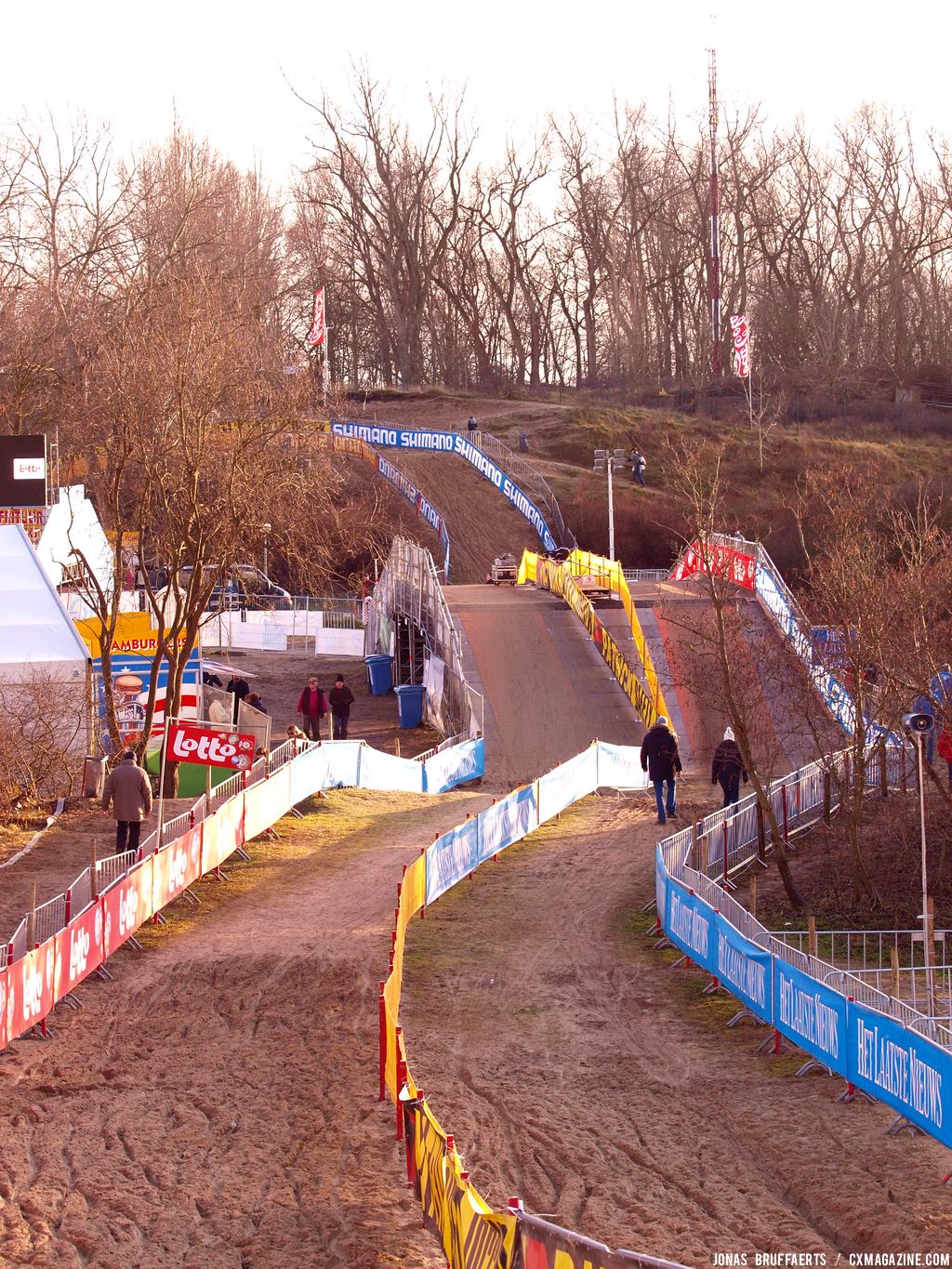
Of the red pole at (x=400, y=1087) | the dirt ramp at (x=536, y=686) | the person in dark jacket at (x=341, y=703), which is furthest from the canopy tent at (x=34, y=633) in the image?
the red pole at (x=400, y=1087)

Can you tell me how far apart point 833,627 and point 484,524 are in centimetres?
3712

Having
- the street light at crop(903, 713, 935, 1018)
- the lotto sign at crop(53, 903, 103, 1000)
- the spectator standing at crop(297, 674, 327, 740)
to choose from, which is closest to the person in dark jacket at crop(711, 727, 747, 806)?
the street light at crop(903, 713, 935, 1018)

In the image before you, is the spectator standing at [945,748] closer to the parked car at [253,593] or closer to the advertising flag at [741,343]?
the parked car at [253,593]

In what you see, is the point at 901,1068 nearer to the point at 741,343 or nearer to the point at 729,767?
the point at 729,767

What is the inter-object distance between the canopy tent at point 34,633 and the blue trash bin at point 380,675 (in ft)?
46.9

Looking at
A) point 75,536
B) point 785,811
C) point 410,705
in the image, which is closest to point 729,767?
point 785,811

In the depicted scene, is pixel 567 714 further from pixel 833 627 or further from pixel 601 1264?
pixel 601 1264

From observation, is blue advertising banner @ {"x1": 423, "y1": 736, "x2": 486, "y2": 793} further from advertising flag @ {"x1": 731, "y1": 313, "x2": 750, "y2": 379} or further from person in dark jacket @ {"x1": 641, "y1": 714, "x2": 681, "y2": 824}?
advertising flag @ {"x1": 731, "y1": 313, "x2": 750, "y2": 379}

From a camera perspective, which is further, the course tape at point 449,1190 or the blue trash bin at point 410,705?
the blue trash bin at point 410,705

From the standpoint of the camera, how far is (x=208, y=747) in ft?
63.2

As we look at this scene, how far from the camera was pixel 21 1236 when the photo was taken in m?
9.22

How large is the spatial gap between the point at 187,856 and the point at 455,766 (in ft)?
33.2

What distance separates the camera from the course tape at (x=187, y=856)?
12953mm

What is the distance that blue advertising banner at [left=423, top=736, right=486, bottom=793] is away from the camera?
26562 mm
